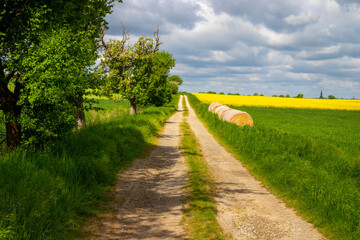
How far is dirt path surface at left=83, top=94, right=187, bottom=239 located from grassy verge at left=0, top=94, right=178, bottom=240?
20.5 inches

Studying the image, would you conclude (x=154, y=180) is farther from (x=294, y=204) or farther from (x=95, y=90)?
(x=95, y=90)

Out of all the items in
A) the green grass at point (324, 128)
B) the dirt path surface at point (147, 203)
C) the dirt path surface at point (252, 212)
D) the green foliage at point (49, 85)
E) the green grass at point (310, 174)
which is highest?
the green foliage at point (49, 85)

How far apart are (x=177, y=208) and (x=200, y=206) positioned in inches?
24.2

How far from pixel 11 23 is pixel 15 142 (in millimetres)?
4005

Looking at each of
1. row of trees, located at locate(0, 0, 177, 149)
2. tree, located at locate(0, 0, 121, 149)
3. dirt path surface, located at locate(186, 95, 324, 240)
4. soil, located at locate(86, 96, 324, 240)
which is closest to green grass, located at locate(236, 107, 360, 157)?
dirt path surface, located at locate(186, 95, 324, 240)

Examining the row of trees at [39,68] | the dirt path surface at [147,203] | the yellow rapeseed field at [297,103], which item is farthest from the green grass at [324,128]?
the yellow rapeseed field at [297,103]

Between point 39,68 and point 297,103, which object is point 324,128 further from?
point 297,103

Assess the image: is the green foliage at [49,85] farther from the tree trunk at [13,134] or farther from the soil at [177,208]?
the soil at [177,208]

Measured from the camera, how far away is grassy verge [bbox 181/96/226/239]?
5.43m

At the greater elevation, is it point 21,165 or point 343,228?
point 21,165

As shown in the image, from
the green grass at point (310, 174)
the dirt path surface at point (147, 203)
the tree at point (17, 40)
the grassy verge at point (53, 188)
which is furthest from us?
the tree at point (17, 40)

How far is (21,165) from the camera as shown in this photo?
21.1 ft

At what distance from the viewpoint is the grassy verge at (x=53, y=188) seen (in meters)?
4.63

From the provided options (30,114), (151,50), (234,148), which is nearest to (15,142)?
(30,114)
